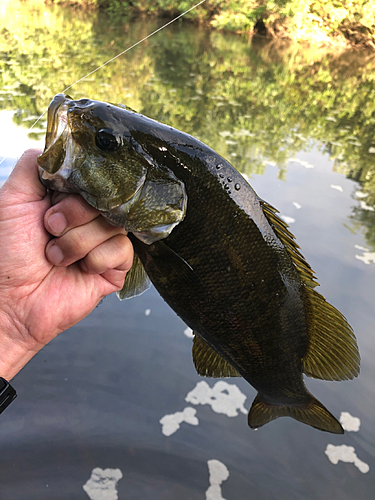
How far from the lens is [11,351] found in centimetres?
155

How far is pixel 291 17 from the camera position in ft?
85.7

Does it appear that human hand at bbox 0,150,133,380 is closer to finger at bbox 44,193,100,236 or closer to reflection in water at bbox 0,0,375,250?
finger at bbox 44,193,100,236

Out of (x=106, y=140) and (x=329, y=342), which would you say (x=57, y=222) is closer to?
(x=106, y=140)

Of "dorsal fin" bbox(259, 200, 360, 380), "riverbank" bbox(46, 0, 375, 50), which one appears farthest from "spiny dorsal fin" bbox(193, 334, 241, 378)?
"riverbank" bbox(46, 0, 375, 50)

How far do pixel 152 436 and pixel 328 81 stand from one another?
15968 mm

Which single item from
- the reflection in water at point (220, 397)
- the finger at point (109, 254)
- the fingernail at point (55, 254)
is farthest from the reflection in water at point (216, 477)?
the fingernail at point (55, 254)

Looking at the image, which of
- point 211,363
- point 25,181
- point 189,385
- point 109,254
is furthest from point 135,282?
point 189,385

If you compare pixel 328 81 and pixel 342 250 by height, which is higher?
pixel 328 81

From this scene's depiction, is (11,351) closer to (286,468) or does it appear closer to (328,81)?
(286,468)

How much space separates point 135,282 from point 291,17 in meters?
30.7

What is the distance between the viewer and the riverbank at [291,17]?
25.1 metres

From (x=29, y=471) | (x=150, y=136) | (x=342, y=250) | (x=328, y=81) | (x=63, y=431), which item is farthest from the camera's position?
(x=328, y=81)

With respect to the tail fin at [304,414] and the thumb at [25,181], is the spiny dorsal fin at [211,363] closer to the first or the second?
the tail fin at [304,414]

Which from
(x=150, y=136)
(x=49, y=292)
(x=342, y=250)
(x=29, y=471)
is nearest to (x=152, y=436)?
(x=29, y=471)
